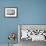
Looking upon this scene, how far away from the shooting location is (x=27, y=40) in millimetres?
3934

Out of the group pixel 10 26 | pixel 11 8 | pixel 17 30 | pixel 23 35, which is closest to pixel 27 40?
pixel 23 35

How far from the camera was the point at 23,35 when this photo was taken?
396cm

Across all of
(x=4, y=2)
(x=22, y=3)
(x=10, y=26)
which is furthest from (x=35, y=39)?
(x=4, y=2)

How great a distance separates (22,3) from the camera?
4125mm

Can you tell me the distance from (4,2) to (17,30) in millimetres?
980

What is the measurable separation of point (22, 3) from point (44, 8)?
72 cm

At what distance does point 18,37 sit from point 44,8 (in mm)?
1228

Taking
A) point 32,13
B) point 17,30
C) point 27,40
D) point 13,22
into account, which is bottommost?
point 27,40

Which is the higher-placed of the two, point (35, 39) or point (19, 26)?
point (19, 26)

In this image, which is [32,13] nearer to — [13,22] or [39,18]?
[39,18]

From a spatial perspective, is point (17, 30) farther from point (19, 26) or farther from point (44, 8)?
point (44, 8)

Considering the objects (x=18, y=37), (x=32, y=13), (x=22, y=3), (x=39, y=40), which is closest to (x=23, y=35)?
(x=18, y=37)

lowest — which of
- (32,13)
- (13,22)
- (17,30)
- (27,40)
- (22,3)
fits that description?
(27,40)

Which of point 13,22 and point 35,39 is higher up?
point 13,22
